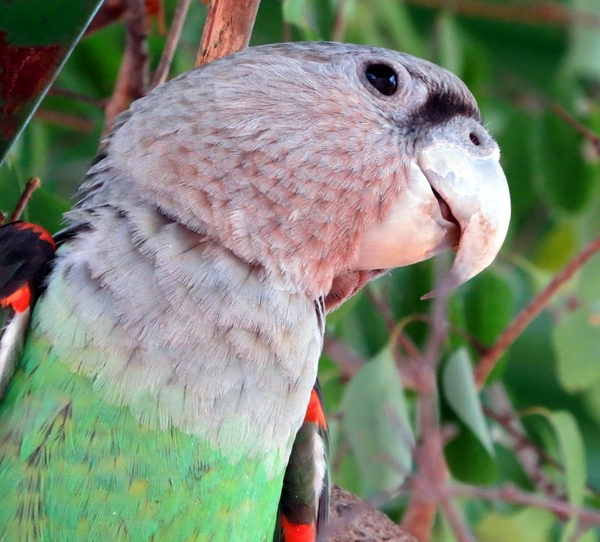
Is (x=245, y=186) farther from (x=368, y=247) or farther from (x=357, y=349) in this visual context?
(x=357, y=349)

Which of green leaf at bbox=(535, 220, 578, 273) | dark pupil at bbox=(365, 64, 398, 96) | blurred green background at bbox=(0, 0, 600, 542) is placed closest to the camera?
dark pupil at bbox=(365, 64, 398, 96)

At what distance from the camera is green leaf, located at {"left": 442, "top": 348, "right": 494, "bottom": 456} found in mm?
1571

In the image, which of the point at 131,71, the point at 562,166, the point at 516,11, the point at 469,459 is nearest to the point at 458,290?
the point at 562,166

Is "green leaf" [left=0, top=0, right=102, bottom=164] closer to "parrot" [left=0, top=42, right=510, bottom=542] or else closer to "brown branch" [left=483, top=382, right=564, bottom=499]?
"parrot" [left=0, top=42, right=510, bottom=542]

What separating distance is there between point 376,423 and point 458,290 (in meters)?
0.69

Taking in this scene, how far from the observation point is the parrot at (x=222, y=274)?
3.68 ft

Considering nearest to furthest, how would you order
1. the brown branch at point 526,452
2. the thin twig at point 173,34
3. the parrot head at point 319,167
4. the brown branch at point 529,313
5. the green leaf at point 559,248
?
the parrot head at point 319,167, the thin twig at point 173,34, the brown branch at point 529,313, the brown branch at point 526,452, the green leaf at point 559,248

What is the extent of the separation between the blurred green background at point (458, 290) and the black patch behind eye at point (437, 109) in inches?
10.3

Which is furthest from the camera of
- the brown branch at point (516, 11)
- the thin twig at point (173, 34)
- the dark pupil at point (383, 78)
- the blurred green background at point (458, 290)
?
the brown branch at point (516, 11)

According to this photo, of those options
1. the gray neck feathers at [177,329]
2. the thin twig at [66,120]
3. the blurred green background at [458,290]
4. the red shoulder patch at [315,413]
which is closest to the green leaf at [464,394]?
the blurred green background at [458,290]

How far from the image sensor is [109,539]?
1.13 meters

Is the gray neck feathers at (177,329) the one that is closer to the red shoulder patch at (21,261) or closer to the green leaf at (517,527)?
the red shoulder patch at (21,261)

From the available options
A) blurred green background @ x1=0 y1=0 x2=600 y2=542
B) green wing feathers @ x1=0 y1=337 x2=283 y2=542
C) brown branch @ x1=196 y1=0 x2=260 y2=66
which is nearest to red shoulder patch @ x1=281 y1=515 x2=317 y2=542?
blurred green background @ x1=0 y1=0 x2=600 y2=542

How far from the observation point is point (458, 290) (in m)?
2.12
